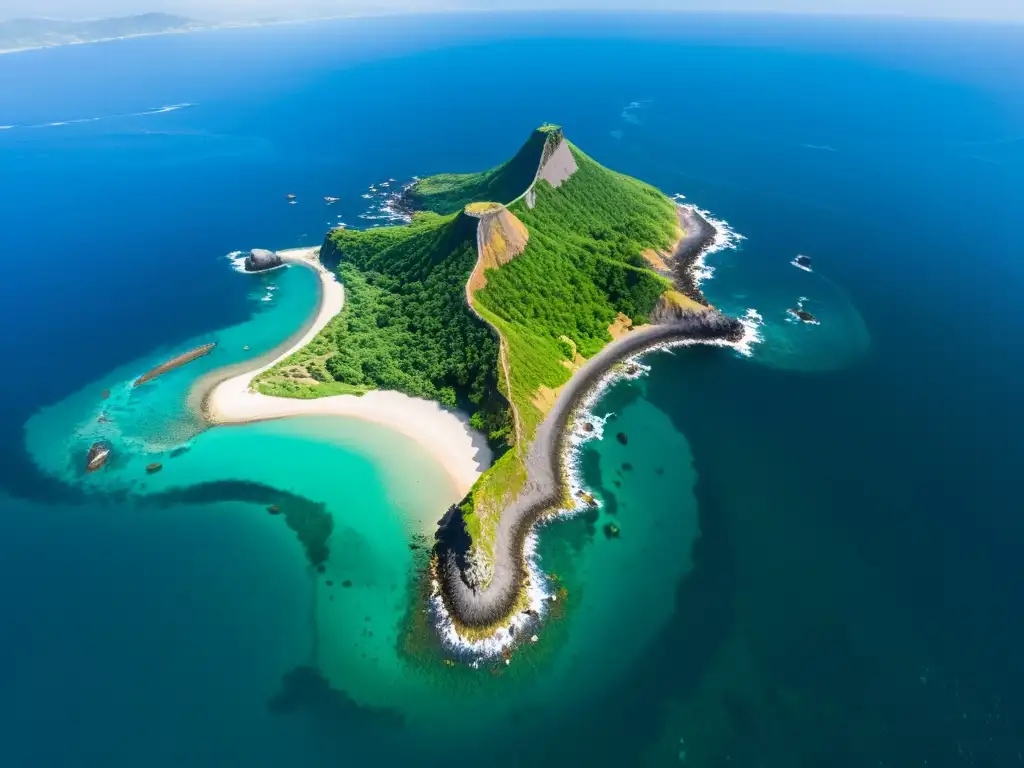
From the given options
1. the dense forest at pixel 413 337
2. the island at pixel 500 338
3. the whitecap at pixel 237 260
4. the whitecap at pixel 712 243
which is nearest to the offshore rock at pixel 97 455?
the island at pixel 500 338

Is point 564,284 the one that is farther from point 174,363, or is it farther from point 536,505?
point 174,363

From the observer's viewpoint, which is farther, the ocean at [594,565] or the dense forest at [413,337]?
the dense forest at [413,337]

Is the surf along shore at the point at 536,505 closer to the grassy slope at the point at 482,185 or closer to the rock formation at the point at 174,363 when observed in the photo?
the grassy slope at the point at 482,185

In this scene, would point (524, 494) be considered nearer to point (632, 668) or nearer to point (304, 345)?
point (632, 668)

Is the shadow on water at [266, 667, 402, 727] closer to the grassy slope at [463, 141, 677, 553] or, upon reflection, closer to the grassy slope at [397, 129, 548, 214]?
the grassy slope at [463, 141, 677, 553]

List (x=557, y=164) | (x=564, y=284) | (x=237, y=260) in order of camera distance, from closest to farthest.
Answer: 1. (x=564, y=284)
2. (x=557, y=164)
3. (x=237, y=260)

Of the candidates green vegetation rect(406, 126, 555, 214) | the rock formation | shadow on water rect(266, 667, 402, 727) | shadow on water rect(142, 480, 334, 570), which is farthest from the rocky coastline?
the rock formation

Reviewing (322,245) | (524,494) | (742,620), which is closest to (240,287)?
(322,245)

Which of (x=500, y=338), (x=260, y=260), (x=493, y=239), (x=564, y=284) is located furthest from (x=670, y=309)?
(x=260, y=260)
